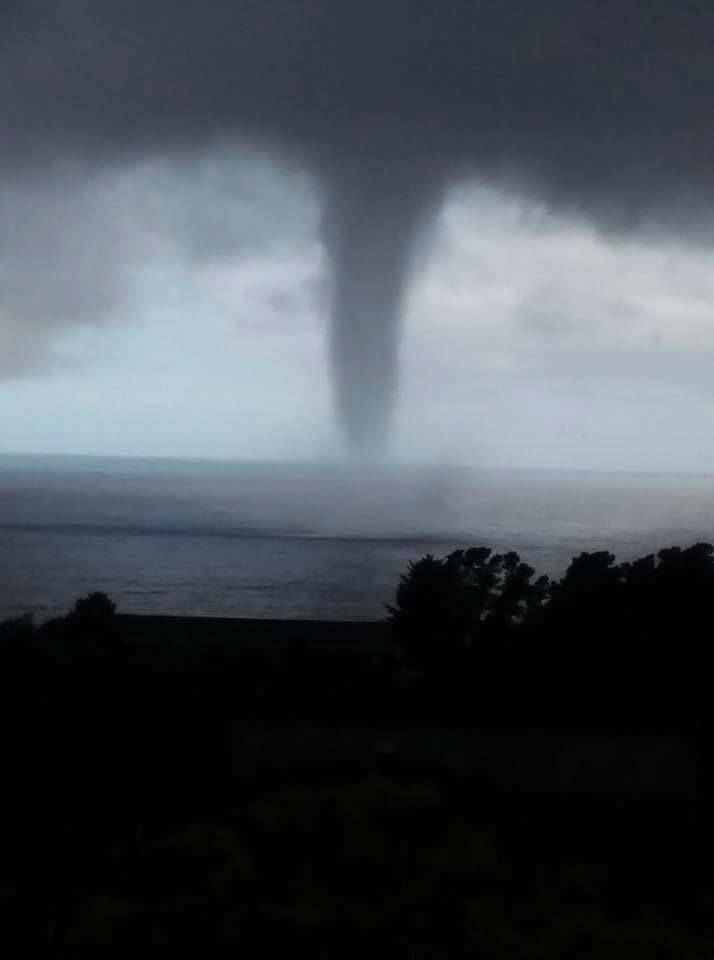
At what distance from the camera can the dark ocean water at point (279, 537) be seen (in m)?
51.3

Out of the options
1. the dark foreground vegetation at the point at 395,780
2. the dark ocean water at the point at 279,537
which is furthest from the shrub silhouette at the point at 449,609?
the dark ocean water at the point at 279,537

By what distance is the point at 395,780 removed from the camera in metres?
14.1

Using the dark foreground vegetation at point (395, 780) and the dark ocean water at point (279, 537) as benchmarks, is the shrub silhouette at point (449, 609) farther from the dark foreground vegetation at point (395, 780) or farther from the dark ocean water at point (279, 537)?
the dark ocean water at point (279, 537)

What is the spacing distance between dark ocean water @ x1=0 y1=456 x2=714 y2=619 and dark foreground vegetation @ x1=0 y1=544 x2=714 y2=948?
84.5 ft

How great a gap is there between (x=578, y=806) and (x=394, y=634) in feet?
19.5

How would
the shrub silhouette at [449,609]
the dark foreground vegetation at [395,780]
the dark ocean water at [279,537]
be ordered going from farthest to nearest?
the dark ocean water at [279,537] → the shrub silhouette at [449,609] → the dark foreground vegetation at [395,780]

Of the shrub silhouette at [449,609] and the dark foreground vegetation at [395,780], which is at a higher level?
the shrub silhouette at [449,609]

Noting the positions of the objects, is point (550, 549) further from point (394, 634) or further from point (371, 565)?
point (394, 634)

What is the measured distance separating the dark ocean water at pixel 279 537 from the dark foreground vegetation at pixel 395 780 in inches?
1014

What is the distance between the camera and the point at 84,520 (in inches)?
3556

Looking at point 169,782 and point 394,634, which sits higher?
point 394,634

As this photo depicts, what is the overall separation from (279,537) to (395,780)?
63859mm

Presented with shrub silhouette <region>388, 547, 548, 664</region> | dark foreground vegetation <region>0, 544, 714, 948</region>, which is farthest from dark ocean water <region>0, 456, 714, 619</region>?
dark foreground vegetation <region>0, 544, 714, 948</region>

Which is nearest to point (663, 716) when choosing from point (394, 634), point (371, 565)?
point (394, 634)
